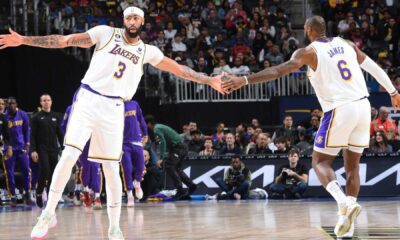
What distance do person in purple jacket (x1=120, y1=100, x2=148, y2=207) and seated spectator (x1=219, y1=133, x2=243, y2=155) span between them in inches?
123

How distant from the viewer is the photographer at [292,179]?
1808 cm

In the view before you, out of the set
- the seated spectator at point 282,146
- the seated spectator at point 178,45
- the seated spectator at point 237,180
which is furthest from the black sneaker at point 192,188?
the seated spectator at point 178,45

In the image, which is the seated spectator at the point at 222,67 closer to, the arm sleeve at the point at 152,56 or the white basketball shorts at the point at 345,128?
the arm sleeve at the point at 152,56

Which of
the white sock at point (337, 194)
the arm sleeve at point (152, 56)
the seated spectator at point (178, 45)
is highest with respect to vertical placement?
the seated spectator at point (178, 45)

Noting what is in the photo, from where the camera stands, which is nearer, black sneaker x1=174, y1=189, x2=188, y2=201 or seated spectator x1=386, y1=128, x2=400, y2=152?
seated spectator x1=386, y1=128, x2=400, y2=152

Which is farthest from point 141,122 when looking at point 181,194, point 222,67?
point 222,67

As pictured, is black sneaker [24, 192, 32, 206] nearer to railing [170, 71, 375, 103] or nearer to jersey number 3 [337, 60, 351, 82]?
railing [170, 71, 375, 103]

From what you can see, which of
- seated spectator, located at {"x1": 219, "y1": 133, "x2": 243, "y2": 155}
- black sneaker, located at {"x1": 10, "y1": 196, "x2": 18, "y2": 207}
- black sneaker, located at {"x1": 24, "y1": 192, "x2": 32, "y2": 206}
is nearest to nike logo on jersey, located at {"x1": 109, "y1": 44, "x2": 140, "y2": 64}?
black sneaker, located at {"x1": 24, "y1": 192, "x2": 32, "y2": 206}

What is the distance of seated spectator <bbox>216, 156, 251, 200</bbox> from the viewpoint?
18.5m

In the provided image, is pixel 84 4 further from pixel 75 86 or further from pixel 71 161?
pixel 71 161

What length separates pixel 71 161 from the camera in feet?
30.6

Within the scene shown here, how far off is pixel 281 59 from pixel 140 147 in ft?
29.1

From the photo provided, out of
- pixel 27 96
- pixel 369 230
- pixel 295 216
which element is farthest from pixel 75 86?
pixel 369 230

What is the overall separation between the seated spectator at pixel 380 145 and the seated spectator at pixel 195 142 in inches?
160
